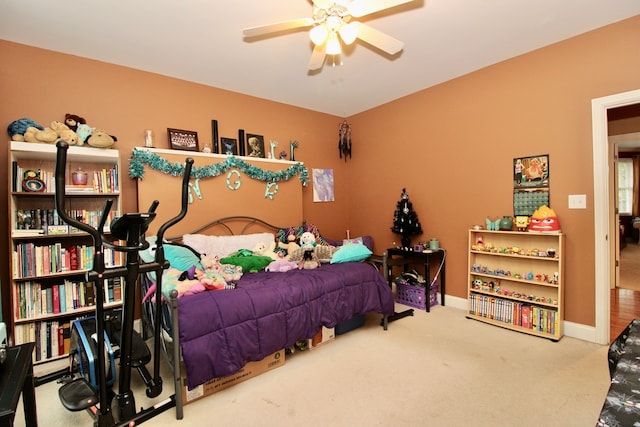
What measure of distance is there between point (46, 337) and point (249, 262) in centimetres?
166

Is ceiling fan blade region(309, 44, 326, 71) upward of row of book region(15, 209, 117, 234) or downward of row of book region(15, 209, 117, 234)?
upward

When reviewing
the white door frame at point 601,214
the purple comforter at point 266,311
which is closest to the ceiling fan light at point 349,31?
the purple comforter at point 266,311

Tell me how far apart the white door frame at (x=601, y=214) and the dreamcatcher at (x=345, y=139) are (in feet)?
9.60

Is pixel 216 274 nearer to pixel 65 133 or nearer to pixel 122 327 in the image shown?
pixel 122 327

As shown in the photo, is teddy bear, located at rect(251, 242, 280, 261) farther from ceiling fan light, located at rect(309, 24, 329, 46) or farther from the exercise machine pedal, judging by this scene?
ceiling fan light, located at rect(309, 24, 329, 46)

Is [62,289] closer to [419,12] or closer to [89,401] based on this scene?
[89,401]

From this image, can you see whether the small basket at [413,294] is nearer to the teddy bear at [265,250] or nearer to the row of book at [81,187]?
the teddy bear at [265,250]

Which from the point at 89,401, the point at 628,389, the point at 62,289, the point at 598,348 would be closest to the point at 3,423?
the point at 89,401

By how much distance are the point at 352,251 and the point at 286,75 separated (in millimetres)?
2041

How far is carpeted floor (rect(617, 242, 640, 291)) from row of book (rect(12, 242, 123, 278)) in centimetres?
649

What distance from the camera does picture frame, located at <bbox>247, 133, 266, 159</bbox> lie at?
3857 mm

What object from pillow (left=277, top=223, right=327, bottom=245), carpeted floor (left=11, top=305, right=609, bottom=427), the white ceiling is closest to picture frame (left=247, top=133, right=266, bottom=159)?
the white ceiling

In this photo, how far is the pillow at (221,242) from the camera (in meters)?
3.10

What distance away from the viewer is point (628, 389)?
2.80 feet
